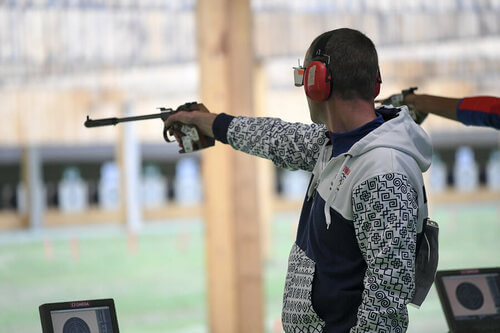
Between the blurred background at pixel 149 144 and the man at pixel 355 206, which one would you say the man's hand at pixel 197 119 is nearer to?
the man at pixel 355 206

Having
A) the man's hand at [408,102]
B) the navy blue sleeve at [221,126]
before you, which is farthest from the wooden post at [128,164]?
the navy blue sleeve at [221,126]

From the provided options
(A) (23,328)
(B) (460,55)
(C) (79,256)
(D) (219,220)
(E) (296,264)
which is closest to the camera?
(E) (296,264)

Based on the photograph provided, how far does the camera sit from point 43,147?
30.8 ft

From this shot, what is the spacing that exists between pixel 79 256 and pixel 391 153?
5629mm

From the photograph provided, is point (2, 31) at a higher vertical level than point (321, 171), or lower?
higher

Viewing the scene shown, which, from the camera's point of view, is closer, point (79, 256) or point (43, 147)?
point (79, 256)

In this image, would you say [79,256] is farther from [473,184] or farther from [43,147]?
[473,184]

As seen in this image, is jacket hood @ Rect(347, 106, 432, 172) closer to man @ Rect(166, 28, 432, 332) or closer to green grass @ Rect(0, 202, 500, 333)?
man @ Rect(166, 28, 432, 332)

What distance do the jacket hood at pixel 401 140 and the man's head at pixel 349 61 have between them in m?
0.08

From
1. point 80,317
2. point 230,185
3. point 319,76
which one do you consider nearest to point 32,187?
point 230,185

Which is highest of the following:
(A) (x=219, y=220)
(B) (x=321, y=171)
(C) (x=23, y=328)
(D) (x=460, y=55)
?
(D) (x=460, y=55)

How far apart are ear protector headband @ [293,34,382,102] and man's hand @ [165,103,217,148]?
0.34m

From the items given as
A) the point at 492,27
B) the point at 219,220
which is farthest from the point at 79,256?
the point at 492,27

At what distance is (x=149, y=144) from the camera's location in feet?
34.2
